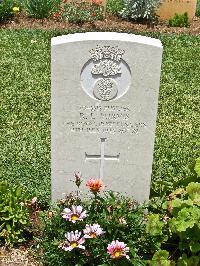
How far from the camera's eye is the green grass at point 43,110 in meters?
5.54

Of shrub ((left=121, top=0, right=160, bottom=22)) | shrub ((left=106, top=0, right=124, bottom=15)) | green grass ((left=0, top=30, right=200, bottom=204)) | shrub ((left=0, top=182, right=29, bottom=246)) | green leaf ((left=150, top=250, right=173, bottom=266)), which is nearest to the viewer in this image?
green leaf ((left=150, top=250, right=173, bottom=266))

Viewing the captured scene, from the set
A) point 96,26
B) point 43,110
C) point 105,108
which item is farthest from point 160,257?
point 96,26

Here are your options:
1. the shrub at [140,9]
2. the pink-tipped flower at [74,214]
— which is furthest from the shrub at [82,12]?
the pink-tipped flower at [74,214]

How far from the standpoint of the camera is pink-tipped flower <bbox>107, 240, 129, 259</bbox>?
146 inches

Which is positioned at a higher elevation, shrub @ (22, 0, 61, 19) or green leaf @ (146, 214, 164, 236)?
shrub @ (22, 0, 61, 19)

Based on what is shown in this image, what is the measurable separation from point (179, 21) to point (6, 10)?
324cm

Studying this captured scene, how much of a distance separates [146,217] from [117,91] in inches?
38.4

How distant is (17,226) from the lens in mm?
4449

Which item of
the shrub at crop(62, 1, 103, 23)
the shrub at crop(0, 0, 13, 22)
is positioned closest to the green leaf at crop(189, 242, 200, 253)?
the shrub at crop(62, 1, 103, 23)

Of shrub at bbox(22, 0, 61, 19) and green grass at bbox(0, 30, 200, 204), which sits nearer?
green grass at bbox(0, 30, 200, 204)

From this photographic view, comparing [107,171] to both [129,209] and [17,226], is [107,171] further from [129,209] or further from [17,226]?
[17,226]

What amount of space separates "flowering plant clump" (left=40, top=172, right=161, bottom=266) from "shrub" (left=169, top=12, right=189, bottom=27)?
712cm

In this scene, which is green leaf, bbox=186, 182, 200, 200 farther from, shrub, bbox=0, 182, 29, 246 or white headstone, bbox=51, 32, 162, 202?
shrub, bbox=0, 182, 29, 246

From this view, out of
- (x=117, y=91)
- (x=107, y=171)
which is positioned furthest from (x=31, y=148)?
(x=117, y=91)
